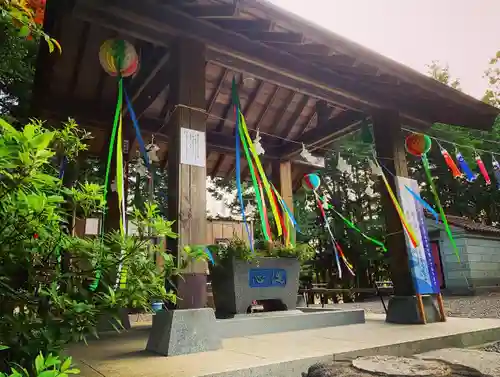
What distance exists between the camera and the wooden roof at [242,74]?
3660 mm

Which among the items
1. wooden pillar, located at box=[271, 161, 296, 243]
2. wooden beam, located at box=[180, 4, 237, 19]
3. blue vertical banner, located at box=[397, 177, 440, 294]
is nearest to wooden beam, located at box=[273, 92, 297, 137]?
wooden pillar, located at box=[271, 161, 296, 243]

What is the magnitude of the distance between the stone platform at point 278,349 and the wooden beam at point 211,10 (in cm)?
306

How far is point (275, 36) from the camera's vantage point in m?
4.03

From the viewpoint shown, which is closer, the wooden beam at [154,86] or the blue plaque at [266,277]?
the wooden beam at [154,86]

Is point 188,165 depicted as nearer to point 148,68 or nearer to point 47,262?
point 148,68

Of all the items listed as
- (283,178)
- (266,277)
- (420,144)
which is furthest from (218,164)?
(420,144)

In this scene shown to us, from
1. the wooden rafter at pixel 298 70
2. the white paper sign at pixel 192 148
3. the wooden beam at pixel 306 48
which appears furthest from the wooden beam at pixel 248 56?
the white paper sign at pixel 192 148

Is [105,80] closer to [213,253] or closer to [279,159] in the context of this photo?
[213,253]

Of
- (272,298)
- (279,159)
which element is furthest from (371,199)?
(272,298)

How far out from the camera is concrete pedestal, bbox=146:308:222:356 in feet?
9.77

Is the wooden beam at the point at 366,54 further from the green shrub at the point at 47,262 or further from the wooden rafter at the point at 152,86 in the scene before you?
the green shrub at the point at 47,262

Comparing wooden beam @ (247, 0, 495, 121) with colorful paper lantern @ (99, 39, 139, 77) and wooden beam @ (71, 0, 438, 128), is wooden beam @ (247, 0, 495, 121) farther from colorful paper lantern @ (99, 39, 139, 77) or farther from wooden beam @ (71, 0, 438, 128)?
colorful paper lantern @ (99, 39, 139, 77)

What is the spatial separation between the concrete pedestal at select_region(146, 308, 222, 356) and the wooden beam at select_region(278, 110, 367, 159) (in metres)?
4.19

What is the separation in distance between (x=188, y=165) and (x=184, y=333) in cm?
152
